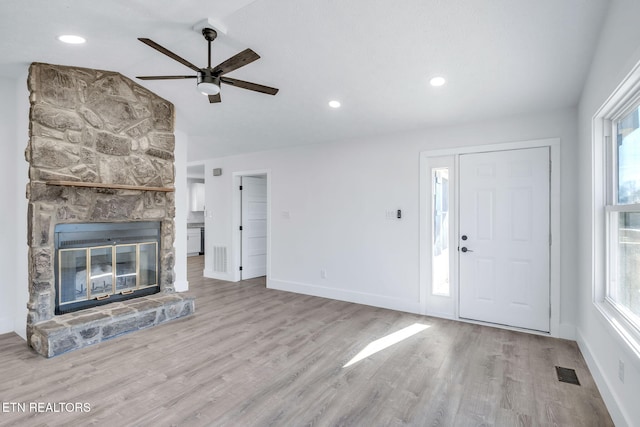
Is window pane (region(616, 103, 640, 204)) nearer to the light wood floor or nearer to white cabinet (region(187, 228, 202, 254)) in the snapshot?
the light wood floor

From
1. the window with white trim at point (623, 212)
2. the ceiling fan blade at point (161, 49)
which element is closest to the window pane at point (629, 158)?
the window with white trim at point (623, 212)

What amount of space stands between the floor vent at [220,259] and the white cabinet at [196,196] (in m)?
3.53

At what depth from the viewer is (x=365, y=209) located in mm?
4641

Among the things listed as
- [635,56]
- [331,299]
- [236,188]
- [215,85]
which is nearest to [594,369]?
[635,56]

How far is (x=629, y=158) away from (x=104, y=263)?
4.81 metres

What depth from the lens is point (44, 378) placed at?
2535mm

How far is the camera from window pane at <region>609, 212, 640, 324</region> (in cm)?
196

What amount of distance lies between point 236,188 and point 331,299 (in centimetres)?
275

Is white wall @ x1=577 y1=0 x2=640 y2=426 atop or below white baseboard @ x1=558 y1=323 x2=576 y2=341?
atop

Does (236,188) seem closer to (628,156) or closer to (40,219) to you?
(40,219)

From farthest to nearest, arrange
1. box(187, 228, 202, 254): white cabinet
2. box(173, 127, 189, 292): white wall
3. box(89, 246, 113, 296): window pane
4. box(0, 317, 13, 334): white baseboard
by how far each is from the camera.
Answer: box(187, 228, 202, 254): white cabinet
box(173, 127, 189, 292): white wall
box(89, 246, 113, 296): window pane
box(0, 317, 13, 334): white baseboard

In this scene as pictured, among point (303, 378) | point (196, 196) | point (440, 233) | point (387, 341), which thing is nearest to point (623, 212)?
point (440, 233)

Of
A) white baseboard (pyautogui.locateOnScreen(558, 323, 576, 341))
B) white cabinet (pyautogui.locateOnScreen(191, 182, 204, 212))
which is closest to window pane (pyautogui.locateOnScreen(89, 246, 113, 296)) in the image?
white baseboard (pyautogui.locateOnScreen(558, 323, 576, 341))

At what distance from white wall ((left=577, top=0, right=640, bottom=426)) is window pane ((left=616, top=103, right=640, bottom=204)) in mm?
215
